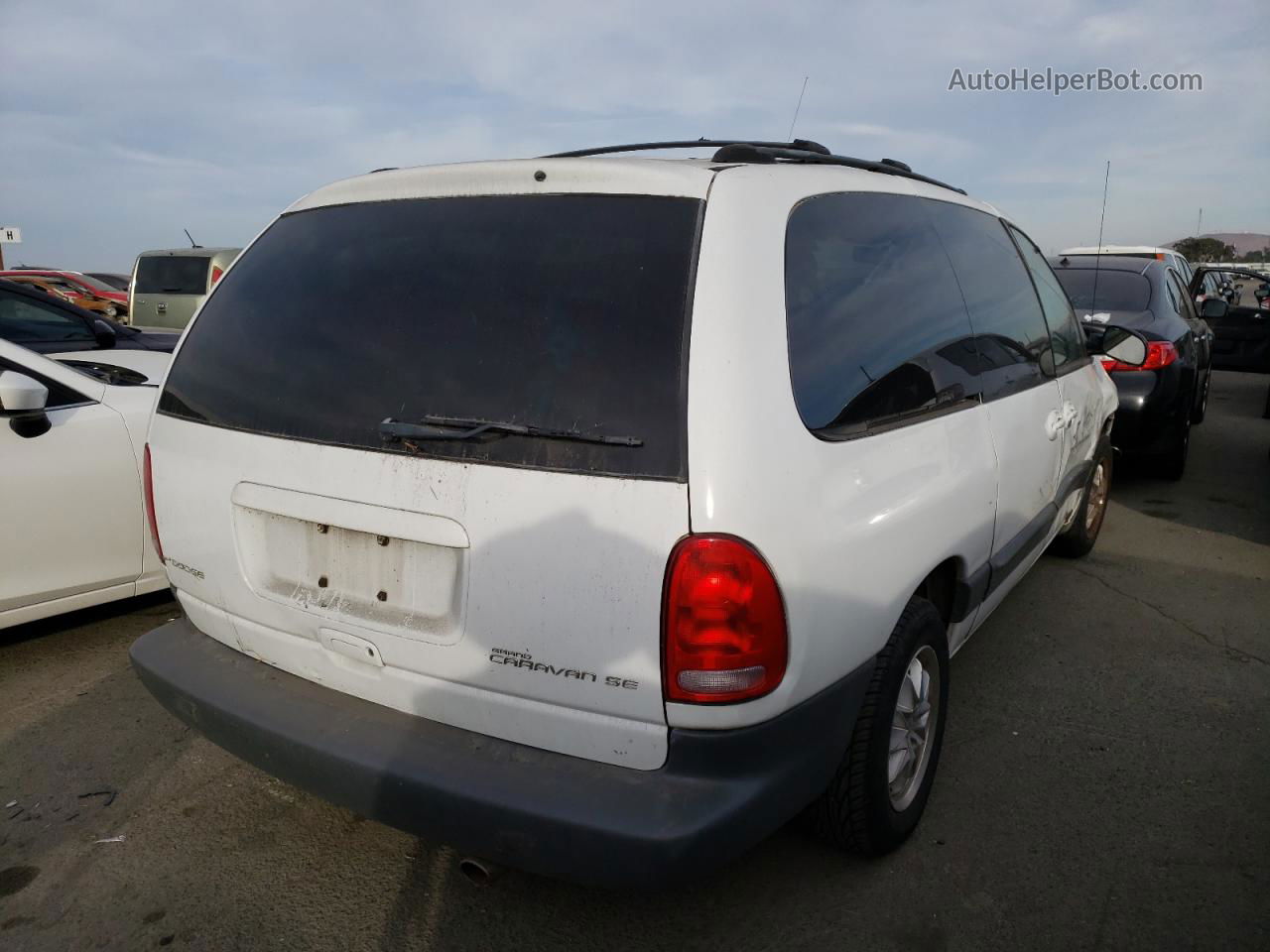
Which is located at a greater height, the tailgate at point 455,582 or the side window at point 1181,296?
the side window at point 1181,296

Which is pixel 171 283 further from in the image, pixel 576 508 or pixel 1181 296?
pixel 576 508

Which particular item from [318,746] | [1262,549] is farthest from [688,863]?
[1262,549]

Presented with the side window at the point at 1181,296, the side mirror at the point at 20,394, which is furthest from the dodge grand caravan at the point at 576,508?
the side window at the point at 1181,296

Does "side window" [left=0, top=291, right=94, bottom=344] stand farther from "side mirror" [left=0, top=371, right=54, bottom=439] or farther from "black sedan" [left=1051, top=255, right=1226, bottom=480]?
"black sedan" [left=1051, top=255, right=1226, bottom=480]

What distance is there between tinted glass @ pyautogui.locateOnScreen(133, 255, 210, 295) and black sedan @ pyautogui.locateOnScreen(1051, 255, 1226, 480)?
10723mm

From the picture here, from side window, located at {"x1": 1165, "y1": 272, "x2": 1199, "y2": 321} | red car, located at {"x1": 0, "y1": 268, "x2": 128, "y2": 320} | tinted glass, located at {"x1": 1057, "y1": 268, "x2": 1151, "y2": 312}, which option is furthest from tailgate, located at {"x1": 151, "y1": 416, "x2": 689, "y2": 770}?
red car, located at {"x1": 0, "y1": 268, "x2": 128, "y2": 320}

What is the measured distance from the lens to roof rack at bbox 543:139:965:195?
2.33 metres

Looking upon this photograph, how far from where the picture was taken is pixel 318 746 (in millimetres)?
2121

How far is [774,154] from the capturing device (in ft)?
7.92

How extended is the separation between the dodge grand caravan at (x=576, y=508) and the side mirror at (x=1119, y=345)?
7.88 feet

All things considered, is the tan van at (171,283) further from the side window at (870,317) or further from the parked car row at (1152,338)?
the side window at (870,317)

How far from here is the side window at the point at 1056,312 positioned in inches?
155

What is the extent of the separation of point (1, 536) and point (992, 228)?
12.8ft

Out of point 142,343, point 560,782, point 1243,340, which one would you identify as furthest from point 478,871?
point 1243,340
